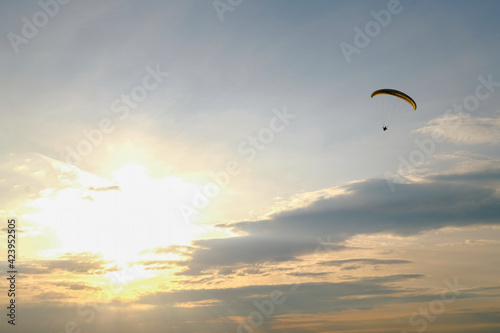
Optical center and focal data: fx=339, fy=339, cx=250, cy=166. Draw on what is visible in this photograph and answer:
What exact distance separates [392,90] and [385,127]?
1075 centimetres

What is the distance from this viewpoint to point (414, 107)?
323 ft

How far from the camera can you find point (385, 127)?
99.8 m

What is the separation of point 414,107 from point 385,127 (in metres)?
9.80

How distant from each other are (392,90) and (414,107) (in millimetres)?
9045

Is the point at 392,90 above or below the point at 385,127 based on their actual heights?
above

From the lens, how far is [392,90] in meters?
95.9
